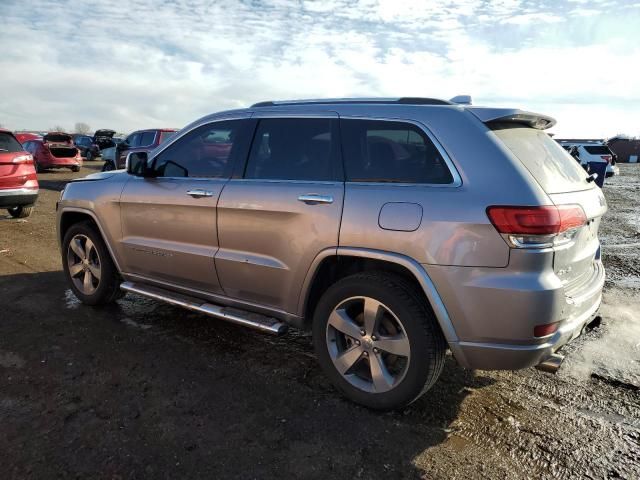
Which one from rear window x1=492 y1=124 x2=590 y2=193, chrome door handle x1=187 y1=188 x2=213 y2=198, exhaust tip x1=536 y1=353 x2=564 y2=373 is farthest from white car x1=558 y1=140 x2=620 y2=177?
chrome door handle x1=187 y1=188 x2=213 y2=198

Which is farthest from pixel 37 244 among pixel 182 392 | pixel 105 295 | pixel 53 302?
pixel 182 392

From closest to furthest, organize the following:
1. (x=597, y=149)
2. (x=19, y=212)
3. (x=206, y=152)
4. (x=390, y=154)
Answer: (x=390, y=154)
(x=206, y=152)
(x=19, y=212)
(x=597, y=149)

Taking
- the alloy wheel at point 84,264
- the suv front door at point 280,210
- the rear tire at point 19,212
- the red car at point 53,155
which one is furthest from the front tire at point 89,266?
the red car at point 53,155

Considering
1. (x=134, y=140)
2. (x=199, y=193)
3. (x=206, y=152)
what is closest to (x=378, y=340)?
(x=199, y=193)

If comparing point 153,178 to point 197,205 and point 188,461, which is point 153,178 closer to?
point 197,205

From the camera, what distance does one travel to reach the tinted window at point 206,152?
3.63 m

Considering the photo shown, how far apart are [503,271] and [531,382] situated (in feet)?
4.47

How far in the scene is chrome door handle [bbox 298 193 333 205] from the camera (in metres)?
2.97

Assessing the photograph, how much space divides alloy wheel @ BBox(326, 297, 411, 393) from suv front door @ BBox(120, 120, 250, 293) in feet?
3.69

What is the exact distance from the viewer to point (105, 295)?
4535 millimetres

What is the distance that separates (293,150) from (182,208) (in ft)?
3.45

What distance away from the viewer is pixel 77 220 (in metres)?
4.83

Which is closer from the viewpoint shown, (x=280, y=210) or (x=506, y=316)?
(x=506, y=316)

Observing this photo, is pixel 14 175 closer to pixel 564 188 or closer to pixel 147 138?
pixel 147 138
